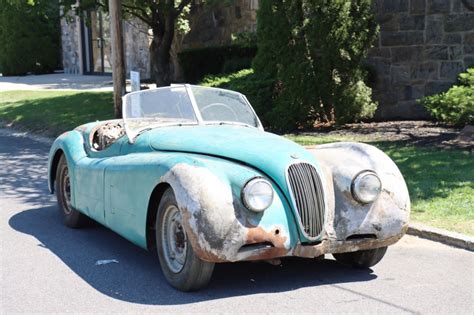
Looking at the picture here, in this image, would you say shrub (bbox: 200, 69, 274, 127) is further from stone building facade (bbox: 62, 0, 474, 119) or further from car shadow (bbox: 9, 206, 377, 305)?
car shadow (bbox: 9, 206, 377, 305)

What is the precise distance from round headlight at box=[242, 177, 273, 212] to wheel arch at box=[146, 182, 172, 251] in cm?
79

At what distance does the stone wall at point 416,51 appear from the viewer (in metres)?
13.2

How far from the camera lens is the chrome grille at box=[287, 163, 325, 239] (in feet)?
16.5

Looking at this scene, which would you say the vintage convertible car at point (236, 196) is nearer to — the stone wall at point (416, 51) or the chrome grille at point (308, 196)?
A: the chrome grille at point (308, 196)

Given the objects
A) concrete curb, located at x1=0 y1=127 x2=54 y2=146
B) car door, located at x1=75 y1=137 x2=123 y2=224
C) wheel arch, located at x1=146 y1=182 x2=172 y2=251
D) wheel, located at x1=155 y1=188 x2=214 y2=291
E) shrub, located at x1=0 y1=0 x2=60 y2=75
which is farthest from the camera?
shrub, located at x1=0 y1=0 x2=60 y2=75

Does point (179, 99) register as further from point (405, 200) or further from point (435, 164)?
point (435, 164)

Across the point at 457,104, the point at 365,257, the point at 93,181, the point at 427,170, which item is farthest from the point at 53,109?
the point at 365,257

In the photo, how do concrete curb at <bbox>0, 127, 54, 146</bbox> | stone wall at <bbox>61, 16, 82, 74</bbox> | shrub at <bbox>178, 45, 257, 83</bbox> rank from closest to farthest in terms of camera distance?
concrete curb at <bbox>0, 127, 54, 146</bbox> < shrub at <bbox>178, 45, 257, 83</bbox> < stone wall at <bbox>61, 16, 82, 74</bbox>

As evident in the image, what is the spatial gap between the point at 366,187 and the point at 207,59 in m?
15.9

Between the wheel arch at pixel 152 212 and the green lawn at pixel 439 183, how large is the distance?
3.07 metres

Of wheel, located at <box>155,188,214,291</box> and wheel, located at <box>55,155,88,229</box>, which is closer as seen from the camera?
wheel, located at <box>155,188,214,291</box>

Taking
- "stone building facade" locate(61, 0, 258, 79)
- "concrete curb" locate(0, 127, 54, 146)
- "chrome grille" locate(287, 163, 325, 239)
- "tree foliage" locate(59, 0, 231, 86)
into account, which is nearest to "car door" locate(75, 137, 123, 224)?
"chrome grille" locate(287, 163, 325, 239)

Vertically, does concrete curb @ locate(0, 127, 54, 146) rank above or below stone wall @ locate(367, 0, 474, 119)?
below

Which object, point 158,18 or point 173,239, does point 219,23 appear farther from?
point 173,239
